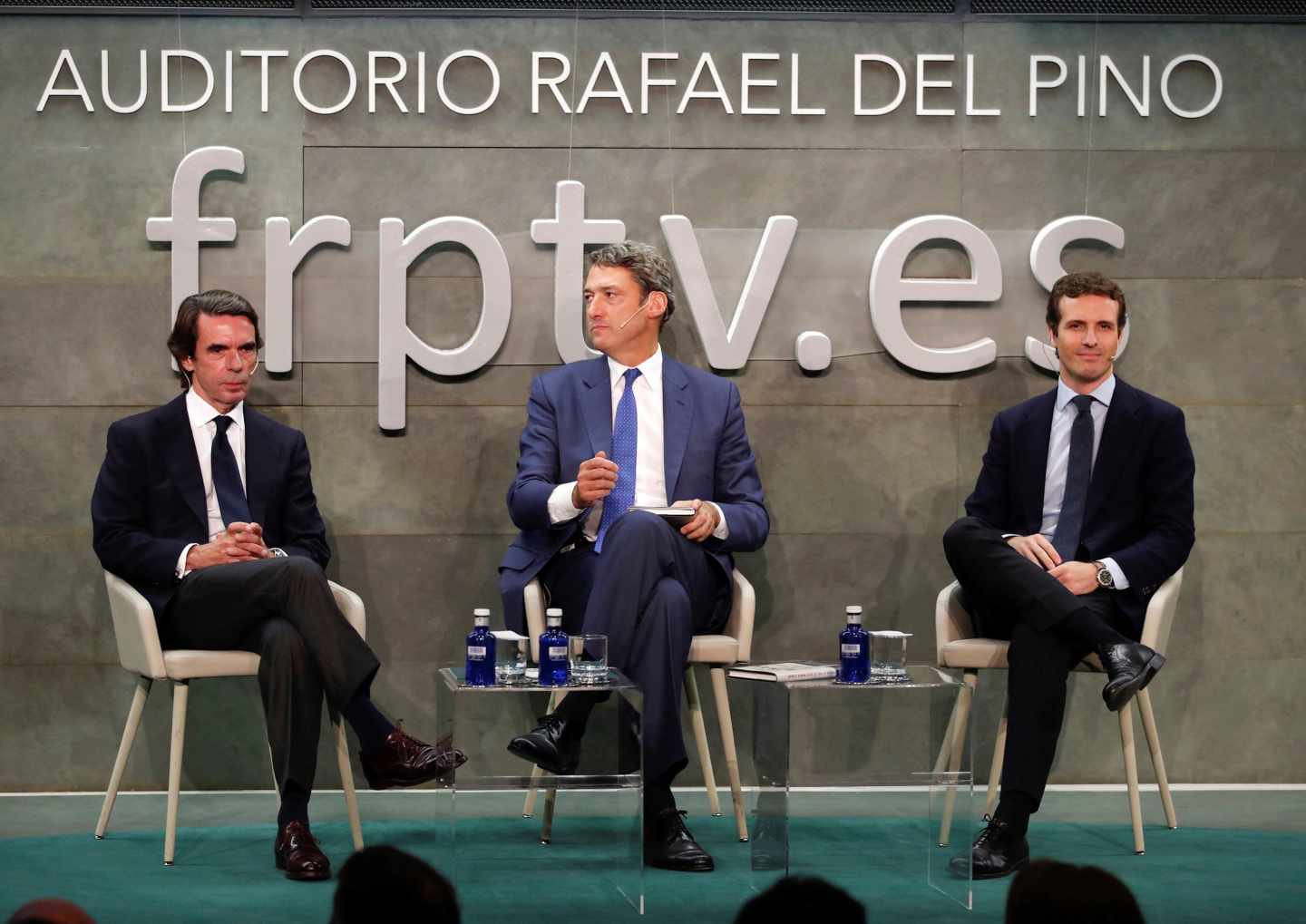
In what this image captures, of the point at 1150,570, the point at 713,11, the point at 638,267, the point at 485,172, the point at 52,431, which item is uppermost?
the point at 713,11

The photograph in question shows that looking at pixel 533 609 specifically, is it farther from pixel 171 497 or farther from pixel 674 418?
pixel 171 497

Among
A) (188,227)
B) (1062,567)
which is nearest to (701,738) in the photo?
(1062,567)

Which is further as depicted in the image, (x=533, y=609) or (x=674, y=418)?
(x=674, y=418)

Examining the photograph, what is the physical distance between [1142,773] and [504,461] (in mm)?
2398

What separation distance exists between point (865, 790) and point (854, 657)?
1.08 ft

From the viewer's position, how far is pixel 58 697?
197 inches

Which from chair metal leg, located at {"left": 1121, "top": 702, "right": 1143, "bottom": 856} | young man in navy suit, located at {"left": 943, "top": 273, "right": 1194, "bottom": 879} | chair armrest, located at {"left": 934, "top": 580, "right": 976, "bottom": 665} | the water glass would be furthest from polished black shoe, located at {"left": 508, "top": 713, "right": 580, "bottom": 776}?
chair metal leg, located at {"left": 1121, "top": 702, "right": 1143, "bottom": 856}

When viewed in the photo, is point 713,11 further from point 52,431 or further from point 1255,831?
point 1255,831

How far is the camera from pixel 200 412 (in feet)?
14.5

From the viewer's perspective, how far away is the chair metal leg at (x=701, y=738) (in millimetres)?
4441

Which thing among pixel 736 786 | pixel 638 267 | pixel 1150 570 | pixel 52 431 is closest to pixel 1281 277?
pixel 1150 570

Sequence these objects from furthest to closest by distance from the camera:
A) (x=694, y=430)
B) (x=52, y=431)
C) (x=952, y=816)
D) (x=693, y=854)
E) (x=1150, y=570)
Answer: (x=52, y=431) < (x=694, y=430) < (x=1150, y=570) < (x=693, y=854) < (x=952, y=816)

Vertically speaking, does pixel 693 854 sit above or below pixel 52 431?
below

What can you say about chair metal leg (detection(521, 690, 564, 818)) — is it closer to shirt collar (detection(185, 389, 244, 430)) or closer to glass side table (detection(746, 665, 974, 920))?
glass side table (detection(746, 665, 974, 920))
